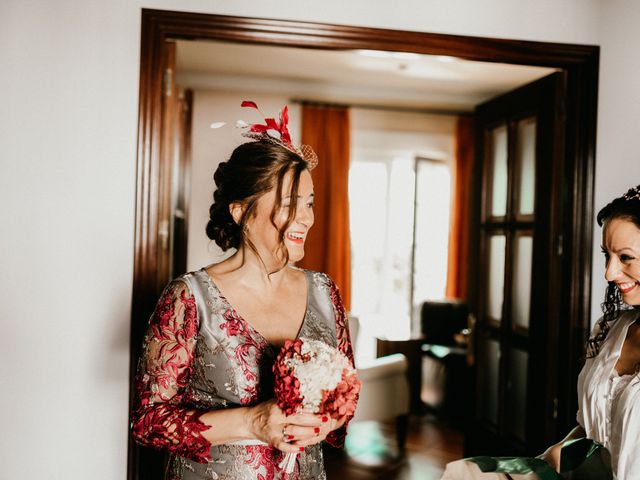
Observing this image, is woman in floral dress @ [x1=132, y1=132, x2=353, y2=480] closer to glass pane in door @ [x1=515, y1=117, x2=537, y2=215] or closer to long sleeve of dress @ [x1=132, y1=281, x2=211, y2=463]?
long sleeve of dress @ [x1=132, y1=281, x2=211, y2=463]

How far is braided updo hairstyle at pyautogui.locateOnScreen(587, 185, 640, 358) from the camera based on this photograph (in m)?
1.67

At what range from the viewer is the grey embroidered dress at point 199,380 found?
4.64ft

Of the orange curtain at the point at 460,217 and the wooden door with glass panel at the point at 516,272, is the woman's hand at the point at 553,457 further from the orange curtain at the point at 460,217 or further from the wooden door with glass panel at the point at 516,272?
the orange curtain at the point at 460,217

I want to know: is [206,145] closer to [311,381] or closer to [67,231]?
[67,231]

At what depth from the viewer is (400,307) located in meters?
6.84

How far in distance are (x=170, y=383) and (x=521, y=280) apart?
8.41 feet

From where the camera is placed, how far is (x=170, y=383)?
4.73ft

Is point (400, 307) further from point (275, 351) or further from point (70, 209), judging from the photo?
point (275, 351)

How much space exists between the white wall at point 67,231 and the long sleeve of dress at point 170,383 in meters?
1.00

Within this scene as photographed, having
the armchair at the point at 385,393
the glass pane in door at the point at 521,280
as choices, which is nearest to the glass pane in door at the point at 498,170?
the glass pane in door at the point at 521,280

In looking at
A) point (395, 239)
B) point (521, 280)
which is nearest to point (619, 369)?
point (521, 280)

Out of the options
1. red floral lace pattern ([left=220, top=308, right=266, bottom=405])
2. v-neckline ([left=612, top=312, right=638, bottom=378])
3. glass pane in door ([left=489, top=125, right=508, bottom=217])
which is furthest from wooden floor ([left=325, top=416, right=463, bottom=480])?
red floral lace pattern ([left=220, top=308, right=266, bottom=405])

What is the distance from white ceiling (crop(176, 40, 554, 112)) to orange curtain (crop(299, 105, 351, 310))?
23 cm

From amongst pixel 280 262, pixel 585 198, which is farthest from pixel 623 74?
pixel 280 262
